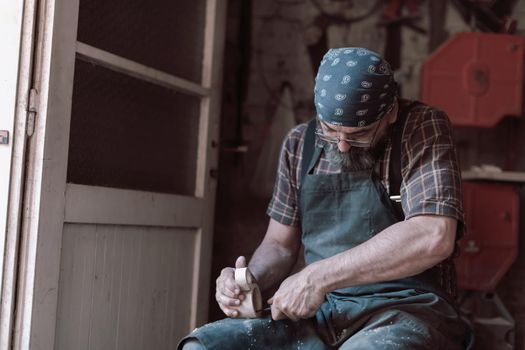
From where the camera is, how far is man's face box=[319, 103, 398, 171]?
6.73 feet

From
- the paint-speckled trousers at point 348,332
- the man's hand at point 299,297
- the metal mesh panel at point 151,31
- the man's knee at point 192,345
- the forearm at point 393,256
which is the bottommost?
the man's knee at point 192,345

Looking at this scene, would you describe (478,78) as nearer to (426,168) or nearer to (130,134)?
(426,168)

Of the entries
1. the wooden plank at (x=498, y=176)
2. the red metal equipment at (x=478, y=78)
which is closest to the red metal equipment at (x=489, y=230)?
the wooden plank at (x=498, y=176)

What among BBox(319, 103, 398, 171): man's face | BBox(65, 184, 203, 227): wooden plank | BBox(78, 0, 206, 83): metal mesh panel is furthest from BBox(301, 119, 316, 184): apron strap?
BBox(78, 0, 206, 83): metal mesh panel

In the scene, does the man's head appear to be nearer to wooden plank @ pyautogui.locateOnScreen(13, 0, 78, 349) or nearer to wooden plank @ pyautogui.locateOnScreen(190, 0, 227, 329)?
wooden plank @ pyautogui.locateOnScreen(13, 0, 78, 349)

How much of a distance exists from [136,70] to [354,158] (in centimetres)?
107

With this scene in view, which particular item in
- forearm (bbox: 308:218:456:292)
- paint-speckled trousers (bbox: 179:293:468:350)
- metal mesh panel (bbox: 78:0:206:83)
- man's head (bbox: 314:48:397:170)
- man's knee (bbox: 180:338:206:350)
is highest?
metal mesh panel (bbox: 78:0:206:83)

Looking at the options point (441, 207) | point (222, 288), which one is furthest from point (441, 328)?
point (222, 288)

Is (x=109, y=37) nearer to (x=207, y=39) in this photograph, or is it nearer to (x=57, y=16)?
(x=57, y=16)

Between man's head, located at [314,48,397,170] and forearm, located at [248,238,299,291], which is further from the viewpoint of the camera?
forearm, located at [248,238,299,291]

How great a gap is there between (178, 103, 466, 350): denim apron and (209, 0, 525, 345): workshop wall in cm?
168

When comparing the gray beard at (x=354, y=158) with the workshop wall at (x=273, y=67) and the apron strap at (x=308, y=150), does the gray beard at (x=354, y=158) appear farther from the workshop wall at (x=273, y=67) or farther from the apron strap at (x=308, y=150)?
the workshop wall at (x=273, y=67)

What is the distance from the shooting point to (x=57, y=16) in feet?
7.50

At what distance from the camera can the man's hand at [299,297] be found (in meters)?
1.87
